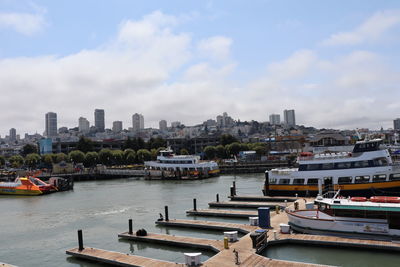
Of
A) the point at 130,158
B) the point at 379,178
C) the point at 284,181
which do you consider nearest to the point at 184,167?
→ the point at 284,181

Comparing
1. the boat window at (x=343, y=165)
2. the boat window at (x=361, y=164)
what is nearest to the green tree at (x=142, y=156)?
the boat window at (x=343, y=165)

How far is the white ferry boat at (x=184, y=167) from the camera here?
6456 cm

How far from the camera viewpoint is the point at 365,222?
731 inches

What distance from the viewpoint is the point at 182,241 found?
64.5 ft

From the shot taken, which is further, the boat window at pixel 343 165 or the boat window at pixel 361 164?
the boat window at pixel 343 165

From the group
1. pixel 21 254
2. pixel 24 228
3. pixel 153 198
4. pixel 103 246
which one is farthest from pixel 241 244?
pixel 153 198

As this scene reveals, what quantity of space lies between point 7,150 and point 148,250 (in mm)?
190687

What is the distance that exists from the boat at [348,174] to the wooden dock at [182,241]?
12269 millimetres

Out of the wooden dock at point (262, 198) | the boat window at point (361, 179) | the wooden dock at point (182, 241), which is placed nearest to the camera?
the wooden dock at point (182, 241)

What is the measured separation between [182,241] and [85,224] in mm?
11669

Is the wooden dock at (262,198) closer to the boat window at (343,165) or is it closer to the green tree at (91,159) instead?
the boat window at (343,165)

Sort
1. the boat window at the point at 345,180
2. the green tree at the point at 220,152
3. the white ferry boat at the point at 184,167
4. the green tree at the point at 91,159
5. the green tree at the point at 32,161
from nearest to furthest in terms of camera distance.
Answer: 1. the boat window at the point at 345,180
2. the white ferry boat at the point at 184,167
3. the green tree at the point at 91,159
4. the green tree at the point at 32,161
5. the green tree at the point at 220,152

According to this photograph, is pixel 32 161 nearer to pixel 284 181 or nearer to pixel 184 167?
pixel 184 167

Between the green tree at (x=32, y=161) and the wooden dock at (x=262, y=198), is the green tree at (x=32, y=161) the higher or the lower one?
the higher one
